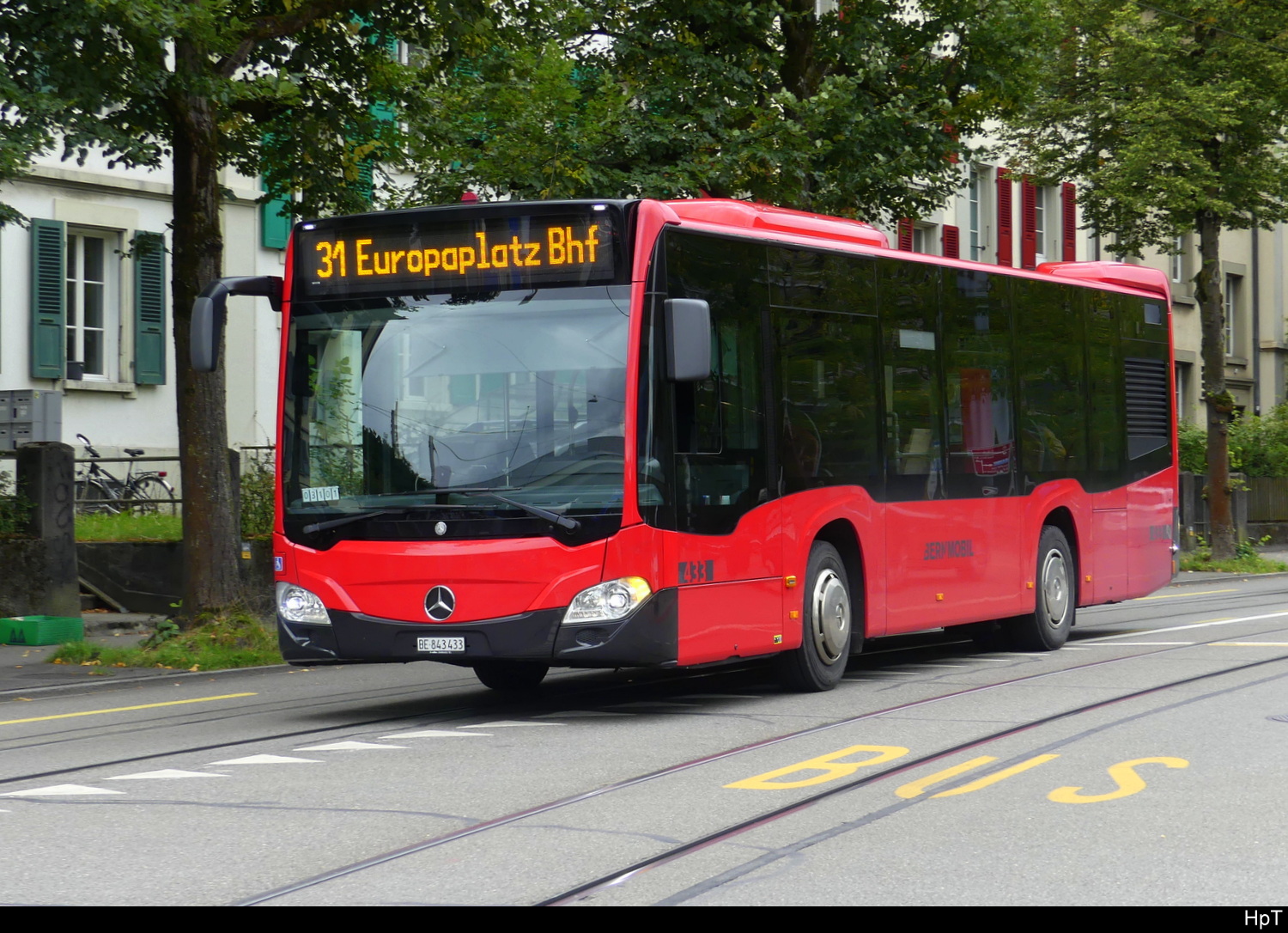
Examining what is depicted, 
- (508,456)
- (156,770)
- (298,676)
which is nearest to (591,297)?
(508,456)

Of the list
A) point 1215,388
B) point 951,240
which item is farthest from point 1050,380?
point 951,240

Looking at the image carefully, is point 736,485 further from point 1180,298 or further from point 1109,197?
point 1180,298

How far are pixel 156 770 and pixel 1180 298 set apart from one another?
41.6 m

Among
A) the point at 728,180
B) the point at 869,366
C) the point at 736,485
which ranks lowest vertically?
the point at 736,485

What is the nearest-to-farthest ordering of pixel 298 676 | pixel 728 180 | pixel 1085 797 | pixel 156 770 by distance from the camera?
pixel 1085 797 → pixel 156 770 → pixel 298 676 → pixel 728 180

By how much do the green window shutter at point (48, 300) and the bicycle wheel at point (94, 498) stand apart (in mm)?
2311

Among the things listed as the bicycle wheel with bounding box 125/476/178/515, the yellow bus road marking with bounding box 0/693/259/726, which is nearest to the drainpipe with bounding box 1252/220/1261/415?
the bicycle wheel with bounding box 125/476/178/515

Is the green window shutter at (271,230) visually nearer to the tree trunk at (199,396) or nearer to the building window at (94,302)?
the building window at (94,302)

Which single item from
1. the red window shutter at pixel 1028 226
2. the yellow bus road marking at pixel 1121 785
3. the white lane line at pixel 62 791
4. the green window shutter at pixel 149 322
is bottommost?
the yellow bus road marking at pixel 1121 785

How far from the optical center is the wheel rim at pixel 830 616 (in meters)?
12.1

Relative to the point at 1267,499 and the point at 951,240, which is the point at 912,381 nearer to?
the point at 951,240

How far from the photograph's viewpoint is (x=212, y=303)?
428 inches

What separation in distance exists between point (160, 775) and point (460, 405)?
2.89m

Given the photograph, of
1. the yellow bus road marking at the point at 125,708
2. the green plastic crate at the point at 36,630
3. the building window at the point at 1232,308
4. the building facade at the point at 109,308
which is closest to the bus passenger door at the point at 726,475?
the yellow bus road marking at the point at 125,708
